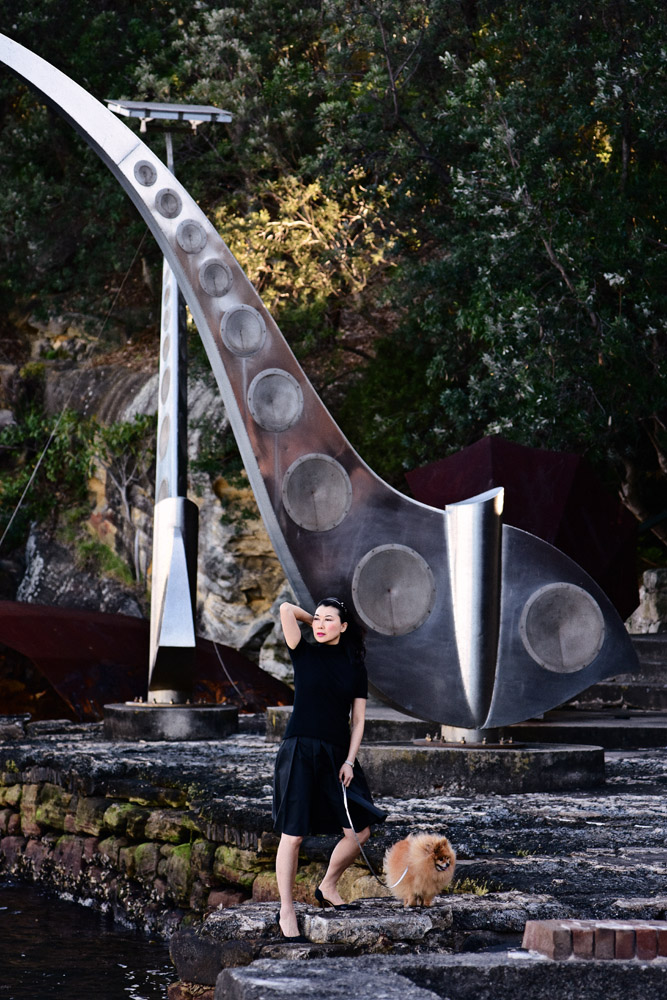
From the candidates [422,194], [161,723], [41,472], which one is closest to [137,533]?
[41,472]

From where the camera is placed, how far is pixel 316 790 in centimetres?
436

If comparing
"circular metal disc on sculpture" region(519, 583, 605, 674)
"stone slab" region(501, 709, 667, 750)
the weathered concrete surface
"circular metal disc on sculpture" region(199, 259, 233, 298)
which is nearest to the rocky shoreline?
the weathered concrete surface

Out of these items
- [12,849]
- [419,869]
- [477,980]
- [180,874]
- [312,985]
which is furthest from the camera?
[12,849]

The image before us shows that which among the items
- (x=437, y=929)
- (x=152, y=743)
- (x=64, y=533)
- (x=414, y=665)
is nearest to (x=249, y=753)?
(x=152, y=743)

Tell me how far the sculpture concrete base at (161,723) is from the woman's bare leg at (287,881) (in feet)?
21.7

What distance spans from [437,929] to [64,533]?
18.3m

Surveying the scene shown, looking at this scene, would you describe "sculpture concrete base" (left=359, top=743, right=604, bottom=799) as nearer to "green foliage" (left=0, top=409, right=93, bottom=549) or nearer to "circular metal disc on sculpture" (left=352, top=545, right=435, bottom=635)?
"circular metal disc on sculpture" (left=352, top=545, right=435, bottom=635)

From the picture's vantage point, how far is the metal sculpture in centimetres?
744

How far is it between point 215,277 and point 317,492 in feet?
5.71

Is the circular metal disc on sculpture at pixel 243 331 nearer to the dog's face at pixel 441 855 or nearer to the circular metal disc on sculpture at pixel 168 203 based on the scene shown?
the circular metal disc on sculpture at pixel 168 203

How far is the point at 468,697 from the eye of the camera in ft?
24.4

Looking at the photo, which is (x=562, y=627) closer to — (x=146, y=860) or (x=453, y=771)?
(x=453, y=771)

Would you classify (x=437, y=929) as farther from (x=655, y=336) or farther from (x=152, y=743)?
(x=655, y=336)

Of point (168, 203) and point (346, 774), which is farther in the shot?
point (168, 203)
